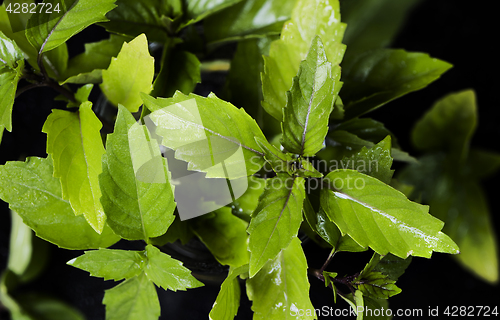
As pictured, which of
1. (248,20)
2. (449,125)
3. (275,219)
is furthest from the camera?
(449,125)

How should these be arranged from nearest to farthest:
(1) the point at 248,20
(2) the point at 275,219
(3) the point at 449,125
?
(2) the point at 275,219 → (1) the point at 248,20 → (3) the point at 449,125

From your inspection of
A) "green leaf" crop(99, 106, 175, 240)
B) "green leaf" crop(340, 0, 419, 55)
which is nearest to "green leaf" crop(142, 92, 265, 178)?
"green leaf" crop(99, 106, 175, 240)

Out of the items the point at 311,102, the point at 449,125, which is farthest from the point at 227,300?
the point at 449,125

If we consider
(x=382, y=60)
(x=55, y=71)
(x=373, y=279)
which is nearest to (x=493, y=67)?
(x=382, y=60)

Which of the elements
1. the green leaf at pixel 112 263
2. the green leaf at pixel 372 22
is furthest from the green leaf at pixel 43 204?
the green leaf at pixel 372 22

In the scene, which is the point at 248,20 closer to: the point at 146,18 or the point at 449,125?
the point at 146,18

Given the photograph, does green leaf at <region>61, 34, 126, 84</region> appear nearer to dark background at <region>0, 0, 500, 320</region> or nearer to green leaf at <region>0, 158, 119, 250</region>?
green leaf at <region>0, 158, 119, 250</region>

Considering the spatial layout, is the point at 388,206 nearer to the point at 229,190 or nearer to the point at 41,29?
the point at 229,190
